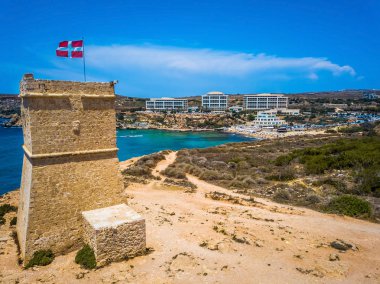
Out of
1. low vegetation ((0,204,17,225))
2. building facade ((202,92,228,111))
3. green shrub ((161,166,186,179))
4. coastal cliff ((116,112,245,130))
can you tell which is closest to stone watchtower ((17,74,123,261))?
low vegetation ((0,204,17,225))

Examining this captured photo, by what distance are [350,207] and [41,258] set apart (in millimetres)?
13115

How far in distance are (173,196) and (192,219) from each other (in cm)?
429

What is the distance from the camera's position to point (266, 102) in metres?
130

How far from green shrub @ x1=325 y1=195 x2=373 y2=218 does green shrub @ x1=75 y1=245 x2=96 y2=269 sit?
1102 cm

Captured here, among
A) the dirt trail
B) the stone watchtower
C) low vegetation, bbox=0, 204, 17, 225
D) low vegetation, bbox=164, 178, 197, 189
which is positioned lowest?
low vegetation, bbox=164, 178, 197, 189

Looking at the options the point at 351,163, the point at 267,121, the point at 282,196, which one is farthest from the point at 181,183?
the point at 267,121

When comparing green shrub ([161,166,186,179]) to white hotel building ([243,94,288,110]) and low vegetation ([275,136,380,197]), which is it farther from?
white hotel building ([243,94,288,110])

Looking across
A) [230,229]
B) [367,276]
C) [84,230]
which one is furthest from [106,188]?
[367,276]

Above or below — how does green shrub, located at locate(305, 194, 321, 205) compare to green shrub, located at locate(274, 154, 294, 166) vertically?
below

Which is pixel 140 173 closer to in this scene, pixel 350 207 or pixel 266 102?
pixel 350 207

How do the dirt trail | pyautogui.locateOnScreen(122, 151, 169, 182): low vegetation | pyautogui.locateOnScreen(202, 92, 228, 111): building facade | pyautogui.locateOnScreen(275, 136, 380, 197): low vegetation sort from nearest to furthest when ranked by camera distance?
1. pyautogui.locateOnScreen(275, 136, 380, 197): low vegetation
2. pyautogui.locateOnScreen(122, 151, 169, 182): low vegetation
3. the dirt trail
4. pyautogui.locateOnScreen(202, 92, 228, 111): building facade

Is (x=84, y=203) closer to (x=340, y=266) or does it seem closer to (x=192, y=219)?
(x=192, y=219)

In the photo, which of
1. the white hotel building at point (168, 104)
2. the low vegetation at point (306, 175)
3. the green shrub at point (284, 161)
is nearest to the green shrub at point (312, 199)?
the low vegetation at point (306, 175)

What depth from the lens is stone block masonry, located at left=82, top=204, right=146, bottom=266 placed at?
860cm
